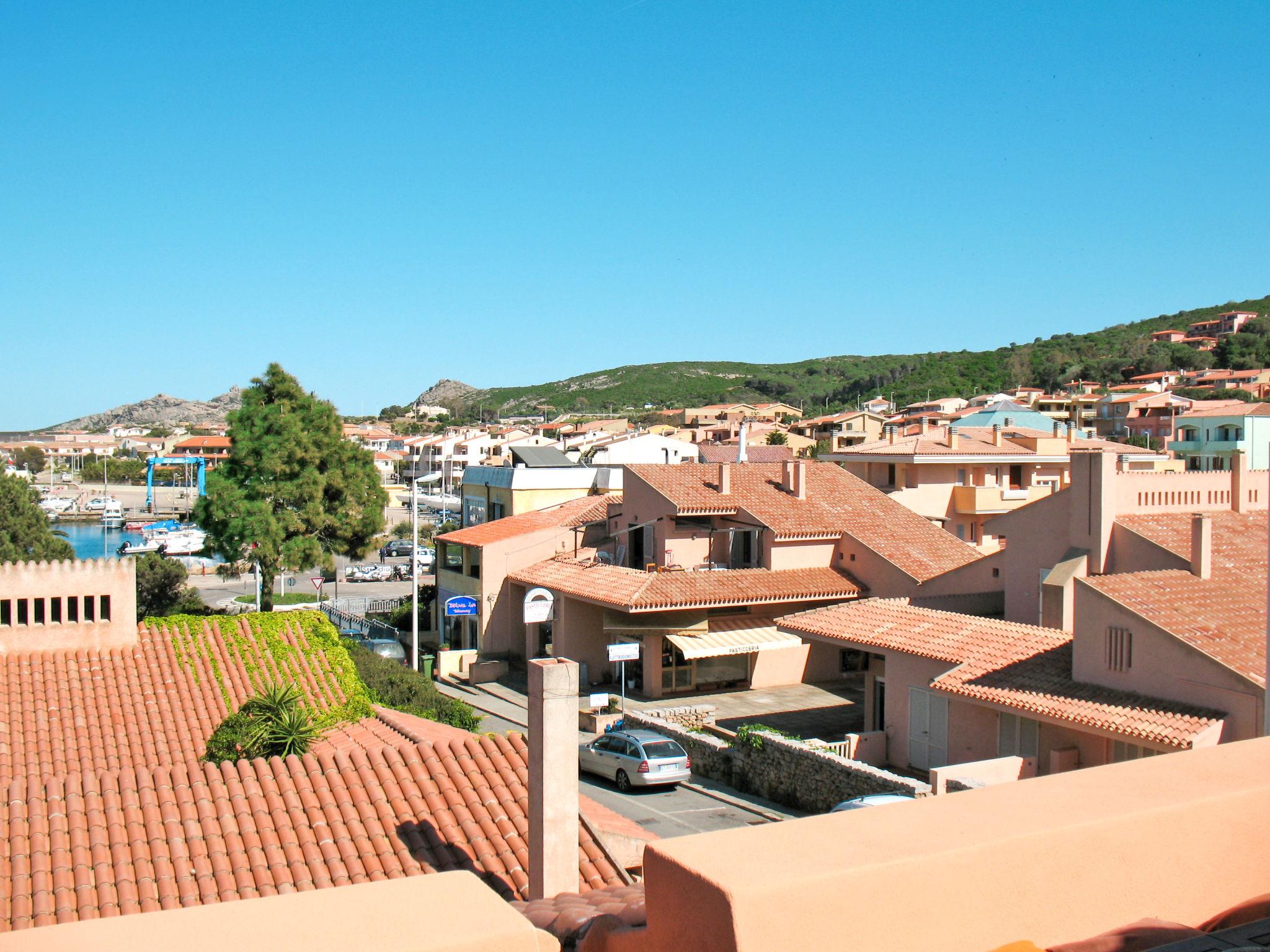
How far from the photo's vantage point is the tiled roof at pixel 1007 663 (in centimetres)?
1733

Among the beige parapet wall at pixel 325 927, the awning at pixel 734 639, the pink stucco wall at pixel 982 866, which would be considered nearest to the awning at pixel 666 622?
the awning at pixel 734 639

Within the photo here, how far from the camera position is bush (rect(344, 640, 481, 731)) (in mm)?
24344

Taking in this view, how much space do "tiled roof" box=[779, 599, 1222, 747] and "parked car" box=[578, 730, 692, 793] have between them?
4.98 m

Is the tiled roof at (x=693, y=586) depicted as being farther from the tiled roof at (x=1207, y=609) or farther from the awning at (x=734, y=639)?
the tiled roof at (x=1207, y=609)

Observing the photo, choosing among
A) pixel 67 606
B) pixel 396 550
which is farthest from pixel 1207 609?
pixel 396 550

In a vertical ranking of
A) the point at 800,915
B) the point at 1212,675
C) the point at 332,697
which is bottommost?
the point at 332,697

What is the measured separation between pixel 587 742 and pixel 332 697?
7789 millimetres

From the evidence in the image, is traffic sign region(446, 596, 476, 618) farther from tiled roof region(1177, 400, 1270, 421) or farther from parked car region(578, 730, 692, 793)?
tiled roof region(1177, 400, 1270, 421)

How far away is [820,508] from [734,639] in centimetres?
708

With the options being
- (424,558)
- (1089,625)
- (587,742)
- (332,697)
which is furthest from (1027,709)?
(424,558)

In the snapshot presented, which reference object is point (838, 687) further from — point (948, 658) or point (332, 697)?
point (332, 697)

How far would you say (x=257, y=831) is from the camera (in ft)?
35.7

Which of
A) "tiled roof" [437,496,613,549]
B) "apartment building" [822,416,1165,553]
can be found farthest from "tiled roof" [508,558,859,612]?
"apartment building" [822,416,1165,553]

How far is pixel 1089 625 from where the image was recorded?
19.3 m
